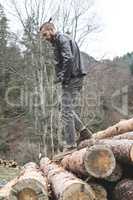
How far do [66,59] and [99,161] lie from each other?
2.85m

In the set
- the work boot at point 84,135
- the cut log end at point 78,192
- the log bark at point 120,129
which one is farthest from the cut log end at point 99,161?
the log bark at point 120,129

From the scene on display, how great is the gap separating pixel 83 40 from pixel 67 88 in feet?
77.6

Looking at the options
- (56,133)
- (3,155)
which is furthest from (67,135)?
(3,155)

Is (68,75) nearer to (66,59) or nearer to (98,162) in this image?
(66,59)

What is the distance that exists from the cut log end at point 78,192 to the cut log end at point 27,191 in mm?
374

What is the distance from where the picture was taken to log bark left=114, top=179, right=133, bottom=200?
5258 millimetres

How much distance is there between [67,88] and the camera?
816 cm

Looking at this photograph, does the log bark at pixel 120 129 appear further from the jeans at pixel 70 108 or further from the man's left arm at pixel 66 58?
the man's left arm at pixel 66 58

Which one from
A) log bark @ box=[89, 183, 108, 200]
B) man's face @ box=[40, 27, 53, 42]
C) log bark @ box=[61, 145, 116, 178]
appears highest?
man's face @ box=[40, 27, 53, 42]

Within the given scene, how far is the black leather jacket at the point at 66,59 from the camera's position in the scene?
312 inches

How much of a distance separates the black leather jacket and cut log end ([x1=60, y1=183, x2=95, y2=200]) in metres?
3.27

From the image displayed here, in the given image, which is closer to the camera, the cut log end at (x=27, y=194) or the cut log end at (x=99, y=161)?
the cut log end at (x=27, y=194)

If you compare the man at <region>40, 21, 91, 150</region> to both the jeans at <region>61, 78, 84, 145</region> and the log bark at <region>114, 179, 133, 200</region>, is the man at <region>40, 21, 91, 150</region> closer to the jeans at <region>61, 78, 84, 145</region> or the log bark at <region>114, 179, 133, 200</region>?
the jeans at <region>61, 78, 84, 145</region>

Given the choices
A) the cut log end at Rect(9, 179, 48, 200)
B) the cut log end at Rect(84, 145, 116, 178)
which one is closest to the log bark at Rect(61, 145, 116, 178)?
the cut log end at Rect(84, 145, 116, 178)
